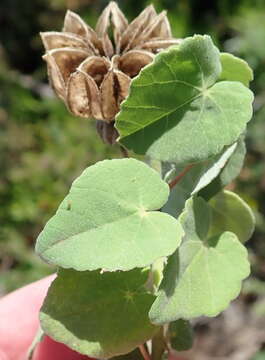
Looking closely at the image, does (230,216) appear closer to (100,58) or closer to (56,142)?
(100,58)

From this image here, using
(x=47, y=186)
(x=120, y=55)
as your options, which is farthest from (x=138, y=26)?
(x=47, y=186)

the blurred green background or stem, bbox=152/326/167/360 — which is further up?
stem, bbox=152/326/167/360

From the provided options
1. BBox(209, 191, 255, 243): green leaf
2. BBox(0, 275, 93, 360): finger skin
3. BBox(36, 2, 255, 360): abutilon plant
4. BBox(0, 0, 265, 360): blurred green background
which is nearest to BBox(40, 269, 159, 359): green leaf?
BBox(36, 2, 255, 360): abutilon plant

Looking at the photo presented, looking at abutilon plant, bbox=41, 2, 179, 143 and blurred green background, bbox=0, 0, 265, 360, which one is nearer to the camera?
abutilon plant, bbox=41, 2, 179, 143

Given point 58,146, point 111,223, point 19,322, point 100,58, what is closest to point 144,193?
point 111,223

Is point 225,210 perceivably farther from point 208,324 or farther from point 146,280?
point 208,324

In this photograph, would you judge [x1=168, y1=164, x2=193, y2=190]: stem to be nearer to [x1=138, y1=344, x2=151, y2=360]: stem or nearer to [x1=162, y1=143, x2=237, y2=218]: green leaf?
[x1=162, y1=143, x2=237, y2=218]: green leaf
